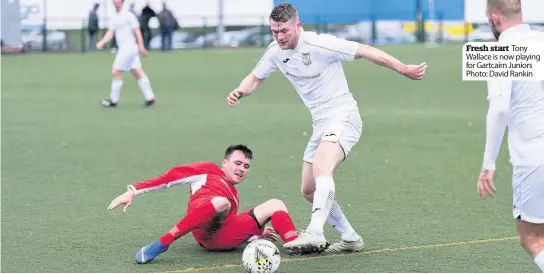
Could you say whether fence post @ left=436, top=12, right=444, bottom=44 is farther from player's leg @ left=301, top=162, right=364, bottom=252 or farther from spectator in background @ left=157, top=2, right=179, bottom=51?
player's leg @ left=301, top=162, right=364, bottom=252

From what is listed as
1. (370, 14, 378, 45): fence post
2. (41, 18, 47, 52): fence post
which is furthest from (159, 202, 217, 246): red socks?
(370, 14, 378, 45): fence post

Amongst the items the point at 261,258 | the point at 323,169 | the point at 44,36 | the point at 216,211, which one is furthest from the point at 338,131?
the point at 44,36

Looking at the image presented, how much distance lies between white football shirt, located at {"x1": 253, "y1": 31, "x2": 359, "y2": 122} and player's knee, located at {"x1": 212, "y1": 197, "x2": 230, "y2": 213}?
3.42 feet

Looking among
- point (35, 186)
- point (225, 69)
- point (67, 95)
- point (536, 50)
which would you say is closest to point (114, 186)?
point (35, 186)

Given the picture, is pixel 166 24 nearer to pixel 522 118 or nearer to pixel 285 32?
pixel 285 32

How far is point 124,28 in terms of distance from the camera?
74.5ft

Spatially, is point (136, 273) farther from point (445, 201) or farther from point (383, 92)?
point (383, 92)

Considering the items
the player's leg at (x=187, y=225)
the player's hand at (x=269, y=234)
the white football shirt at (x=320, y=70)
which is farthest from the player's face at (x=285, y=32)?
the player's hand at (x=269, y=234)

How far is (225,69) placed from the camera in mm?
33156

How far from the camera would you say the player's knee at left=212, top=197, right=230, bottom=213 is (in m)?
8.43

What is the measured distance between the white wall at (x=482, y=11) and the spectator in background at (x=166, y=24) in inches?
479

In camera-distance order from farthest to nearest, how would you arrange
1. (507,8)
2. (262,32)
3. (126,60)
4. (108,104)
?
(262,32) < (108,104) < (126,60) < (507,8)

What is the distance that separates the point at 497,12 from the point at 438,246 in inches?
114

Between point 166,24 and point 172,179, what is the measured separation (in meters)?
36.3
